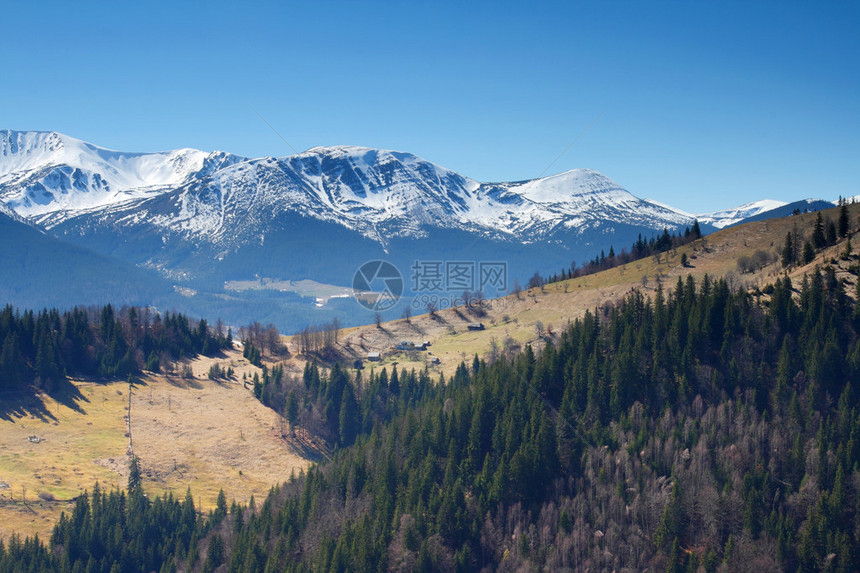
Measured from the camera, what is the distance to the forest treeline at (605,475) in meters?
107

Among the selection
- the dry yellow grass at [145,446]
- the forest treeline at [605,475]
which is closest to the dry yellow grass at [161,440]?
the dry yellow grass at [145,446]

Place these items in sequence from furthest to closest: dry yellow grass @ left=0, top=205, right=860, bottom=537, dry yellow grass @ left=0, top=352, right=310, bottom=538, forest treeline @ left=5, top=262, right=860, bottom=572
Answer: dry yellow grass @ left=0, top=205, right=860, bottom=537, dry yellow grass @ left=0, top=352, right=310, bottom=538, forest treeline @ left=5, top=262, right=860, bottom=572

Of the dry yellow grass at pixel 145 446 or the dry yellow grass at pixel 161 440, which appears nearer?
the dry yellow grass at pixel 145 446

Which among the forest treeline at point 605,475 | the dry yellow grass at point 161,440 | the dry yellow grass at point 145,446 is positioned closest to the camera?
the forest treeline at point 605,475

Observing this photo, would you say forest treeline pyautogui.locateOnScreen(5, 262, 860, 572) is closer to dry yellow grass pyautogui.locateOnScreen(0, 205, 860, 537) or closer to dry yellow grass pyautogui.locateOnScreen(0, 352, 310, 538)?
dry yellow grass pyautogui.locateOnScreen(0, 205, 860, 537)

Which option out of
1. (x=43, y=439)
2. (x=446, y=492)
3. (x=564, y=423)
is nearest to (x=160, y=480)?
(x=43, y=439)

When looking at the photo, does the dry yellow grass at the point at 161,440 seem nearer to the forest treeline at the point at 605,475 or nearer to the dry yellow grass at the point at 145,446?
the dry yellow grass at the point at 145,446

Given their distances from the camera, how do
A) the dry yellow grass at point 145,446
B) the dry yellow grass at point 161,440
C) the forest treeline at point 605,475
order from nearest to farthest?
the forest treeline at point 605,475
the dry yellow grass at point 145,446
the dry yellow grass at point 161,440

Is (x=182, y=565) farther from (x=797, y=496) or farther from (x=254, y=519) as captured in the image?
(x=797, y=496)

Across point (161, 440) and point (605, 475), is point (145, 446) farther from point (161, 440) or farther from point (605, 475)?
point (605, 475)

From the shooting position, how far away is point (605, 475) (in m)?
118

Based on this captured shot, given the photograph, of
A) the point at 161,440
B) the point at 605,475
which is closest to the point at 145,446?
the point at 161,440

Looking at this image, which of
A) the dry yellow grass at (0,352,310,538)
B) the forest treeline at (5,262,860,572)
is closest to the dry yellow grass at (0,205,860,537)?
the dry yellow grass at (0,352,310,538)

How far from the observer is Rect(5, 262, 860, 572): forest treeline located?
352ft
